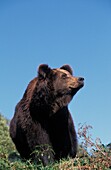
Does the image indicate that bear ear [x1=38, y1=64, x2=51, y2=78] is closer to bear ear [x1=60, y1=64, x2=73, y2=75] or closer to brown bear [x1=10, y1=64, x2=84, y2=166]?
brown bear [x1=10, y1=64, x2=84, y2=166]

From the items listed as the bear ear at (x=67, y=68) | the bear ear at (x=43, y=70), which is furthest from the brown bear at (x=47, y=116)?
the bear ear at (x=67, y=68)

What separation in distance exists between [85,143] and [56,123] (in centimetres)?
362

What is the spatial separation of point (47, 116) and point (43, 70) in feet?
3.21

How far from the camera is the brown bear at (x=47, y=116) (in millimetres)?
8188

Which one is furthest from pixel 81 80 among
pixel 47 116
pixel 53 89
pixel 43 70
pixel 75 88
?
pixel 47 116

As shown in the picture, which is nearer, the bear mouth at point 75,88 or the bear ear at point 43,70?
the bear mouth at point 75,88

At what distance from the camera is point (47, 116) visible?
27.9 feet

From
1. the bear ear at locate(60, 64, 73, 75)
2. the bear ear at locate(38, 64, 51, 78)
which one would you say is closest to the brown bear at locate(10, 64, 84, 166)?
the bear ear at locate(38, 64, 51, 78)

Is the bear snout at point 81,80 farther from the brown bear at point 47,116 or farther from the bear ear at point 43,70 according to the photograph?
the bear ear at point 43,70

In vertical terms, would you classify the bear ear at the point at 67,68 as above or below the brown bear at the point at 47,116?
above

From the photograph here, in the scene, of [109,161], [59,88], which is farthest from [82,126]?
[59,88]

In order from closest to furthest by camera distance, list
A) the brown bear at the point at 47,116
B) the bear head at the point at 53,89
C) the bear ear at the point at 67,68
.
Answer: the brown bear at the point at 47,116, the bear head at the point at 53,89, the bear ear at the point at 67,68

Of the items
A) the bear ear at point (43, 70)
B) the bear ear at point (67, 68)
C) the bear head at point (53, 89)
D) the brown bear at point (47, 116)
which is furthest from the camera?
the bear ear at point (67, 68)

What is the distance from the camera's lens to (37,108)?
847 cm
